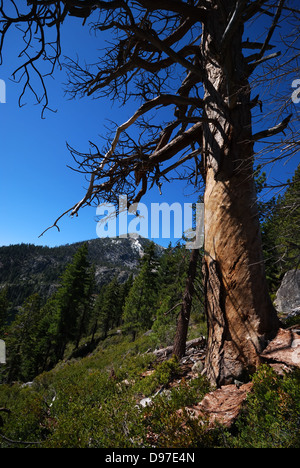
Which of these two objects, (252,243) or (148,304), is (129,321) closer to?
(148,304)

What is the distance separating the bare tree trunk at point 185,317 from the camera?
19.2ft

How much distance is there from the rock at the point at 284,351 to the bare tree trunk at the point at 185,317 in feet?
11.2

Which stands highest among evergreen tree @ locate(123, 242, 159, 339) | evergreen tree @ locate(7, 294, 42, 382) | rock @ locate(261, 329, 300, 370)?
rock @ locate(261, 329, 300, 370)

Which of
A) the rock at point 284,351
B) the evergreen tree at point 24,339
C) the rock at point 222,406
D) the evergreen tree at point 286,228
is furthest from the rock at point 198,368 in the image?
the evergreen tree at point 24,339

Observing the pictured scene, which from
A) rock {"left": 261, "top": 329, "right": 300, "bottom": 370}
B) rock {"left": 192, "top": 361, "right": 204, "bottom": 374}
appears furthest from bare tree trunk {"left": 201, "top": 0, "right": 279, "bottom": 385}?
rock {"left": 192, "top": 361, "right": 204, "bottom": 374}

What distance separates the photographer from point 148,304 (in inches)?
1099

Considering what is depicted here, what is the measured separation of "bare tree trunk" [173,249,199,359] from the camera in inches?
231

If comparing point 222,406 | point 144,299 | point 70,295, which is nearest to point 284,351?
point 222,406

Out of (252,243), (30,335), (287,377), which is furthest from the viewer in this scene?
(30,335)

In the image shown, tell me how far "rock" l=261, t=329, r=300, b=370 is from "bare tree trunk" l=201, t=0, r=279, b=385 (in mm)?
90

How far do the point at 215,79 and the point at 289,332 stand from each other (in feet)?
11.9

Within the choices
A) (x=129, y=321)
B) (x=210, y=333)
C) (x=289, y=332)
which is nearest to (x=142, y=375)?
(x=210, y=333)

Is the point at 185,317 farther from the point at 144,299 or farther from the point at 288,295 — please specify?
the point at 144,299

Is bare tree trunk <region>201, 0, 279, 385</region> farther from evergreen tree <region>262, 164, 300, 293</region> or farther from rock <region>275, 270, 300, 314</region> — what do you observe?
rock <region>275, 270, 300, 314</region>
